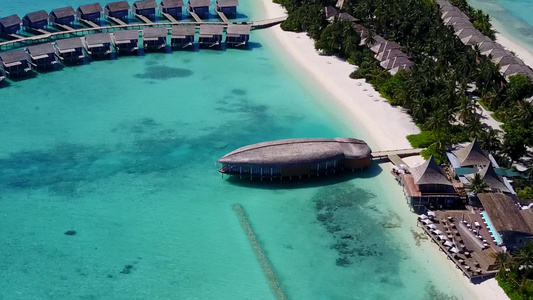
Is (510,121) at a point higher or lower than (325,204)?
higher

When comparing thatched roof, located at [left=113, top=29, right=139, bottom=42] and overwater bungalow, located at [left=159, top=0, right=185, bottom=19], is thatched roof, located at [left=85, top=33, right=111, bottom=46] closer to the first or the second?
thatched roof, located at [left=113, top=29, right=139, bottom=42]

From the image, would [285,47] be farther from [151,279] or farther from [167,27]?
[151,279]

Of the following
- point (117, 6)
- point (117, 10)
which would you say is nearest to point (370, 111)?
point (117, 10)

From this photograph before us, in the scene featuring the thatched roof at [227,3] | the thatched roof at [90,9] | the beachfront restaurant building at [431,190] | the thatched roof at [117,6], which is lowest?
the beachfront restaurant building at [431,190]

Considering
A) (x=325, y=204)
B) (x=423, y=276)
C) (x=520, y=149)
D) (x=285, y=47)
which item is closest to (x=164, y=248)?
(x=325, y=204)

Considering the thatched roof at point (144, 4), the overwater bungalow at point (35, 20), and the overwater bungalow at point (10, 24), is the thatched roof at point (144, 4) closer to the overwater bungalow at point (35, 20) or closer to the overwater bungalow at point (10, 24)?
the overwater bungalow at point (35, 20)

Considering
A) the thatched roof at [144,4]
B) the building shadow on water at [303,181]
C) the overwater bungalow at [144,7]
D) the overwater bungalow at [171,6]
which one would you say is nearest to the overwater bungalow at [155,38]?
the overwater bungalow at [144,7]

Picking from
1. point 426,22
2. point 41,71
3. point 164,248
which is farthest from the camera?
point 426,22
